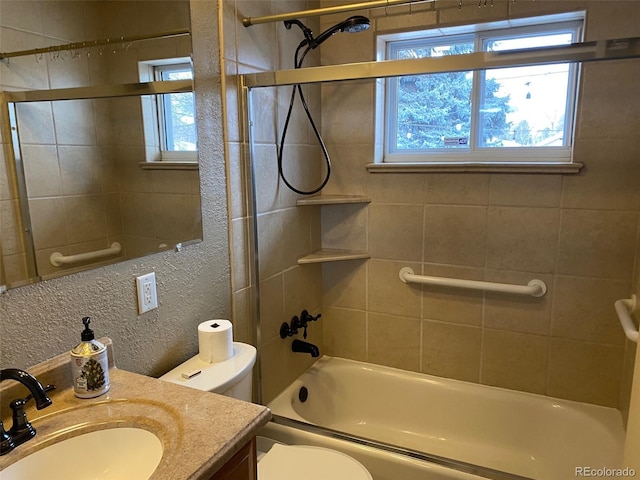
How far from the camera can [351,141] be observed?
2412mm

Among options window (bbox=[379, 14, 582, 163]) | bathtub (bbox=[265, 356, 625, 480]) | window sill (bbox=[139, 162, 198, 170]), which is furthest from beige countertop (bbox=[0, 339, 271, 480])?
window (bbox=[379, 14, 582, 163])

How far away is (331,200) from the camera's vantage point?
2.30 m

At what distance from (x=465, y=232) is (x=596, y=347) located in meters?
0.77

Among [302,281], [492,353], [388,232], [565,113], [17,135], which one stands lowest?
[492,353]

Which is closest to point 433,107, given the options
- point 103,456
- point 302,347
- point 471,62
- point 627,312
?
point 471,62

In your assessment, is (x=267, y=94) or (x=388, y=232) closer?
(x=267, y=94)

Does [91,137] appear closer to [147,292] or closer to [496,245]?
[147,292]

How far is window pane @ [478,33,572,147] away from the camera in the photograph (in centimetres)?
210

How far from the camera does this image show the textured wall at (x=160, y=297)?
1.08m

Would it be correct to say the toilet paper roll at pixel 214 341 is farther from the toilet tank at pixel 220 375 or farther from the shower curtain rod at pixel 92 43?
the shower curtain rod at pixel 92 43

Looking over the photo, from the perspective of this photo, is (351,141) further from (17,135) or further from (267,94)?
(17,135)

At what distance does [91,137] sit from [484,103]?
69.9 inches

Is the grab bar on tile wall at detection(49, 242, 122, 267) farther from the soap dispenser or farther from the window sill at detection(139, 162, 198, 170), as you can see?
the window sill at detection(139, 162, 198, 170)

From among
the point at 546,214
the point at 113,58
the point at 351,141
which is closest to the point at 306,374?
the point at 351,141
